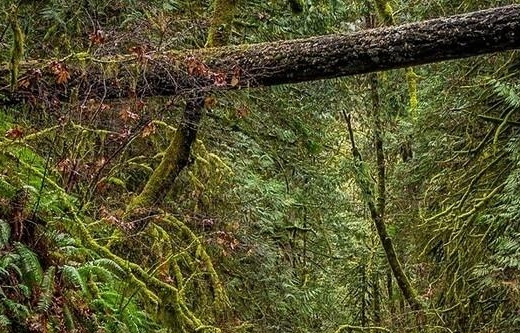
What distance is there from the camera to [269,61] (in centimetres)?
389

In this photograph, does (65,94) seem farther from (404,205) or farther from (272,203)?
(404,205)

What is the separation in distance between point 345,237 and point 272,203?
3009 millimetres

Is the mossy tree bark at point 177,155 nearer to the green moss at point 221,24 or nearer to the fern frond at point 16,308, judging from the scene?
the green moss at point 221,24

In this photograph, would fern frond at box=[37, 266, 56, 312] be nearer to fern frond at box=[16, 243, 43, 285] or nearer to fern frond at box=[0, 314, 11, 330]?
fern frond at box=[16, 243, 43, 285]

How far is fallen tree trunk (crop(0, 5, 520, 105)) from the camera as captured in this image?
3449 millimetres

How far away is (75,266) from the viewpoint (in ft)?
11.3

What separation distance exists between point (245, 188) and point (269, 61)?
3.08m

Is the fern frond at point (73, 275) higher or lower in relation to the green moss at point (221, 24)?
lower

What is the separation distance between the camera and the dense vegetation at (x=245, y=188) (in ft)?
12.0

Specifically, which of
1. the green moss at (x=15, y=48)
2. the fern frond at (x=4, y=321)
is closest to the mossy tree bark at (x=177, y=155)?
the green moss at (x=15, y=48)

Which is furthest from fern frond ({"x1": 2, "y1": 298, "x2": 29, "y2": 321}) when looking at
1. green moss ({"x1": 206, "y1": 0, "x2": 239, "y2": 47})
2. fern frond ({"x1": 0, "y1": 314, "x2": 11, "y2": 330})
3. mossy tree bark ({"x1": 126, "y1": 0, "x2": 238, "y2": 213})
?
green moss ({"x1": 206, "y1": 0, "x2": 239, "y2": 47})

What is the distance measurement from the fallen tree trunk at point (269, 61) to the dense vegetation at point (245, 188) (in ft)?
0.21

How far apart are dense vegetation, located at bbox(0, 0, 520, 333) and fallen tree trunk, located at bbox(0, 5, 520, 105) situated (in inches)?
2.6

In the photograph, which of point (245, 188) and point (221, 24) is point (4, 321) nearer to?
point (221, 24)
